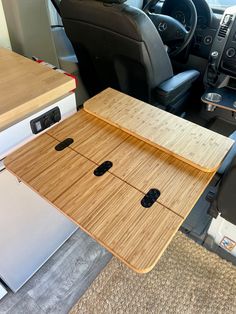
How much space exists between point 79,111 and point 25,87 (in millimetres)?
241

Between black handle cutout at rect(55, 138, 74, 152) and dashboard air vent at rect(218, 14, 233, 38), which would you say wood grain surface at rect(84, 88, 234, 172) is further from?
dashboard air vent at rect(218, 14, 233, 38)

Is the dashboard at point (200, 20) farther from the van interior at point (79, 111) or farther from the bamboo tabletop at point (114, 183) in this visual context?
the bamboo tabletop at point (114, 183)

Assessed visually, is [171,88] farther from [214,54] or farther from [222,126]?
[222,126]

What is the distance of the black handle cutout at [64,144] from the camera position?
0.94 m

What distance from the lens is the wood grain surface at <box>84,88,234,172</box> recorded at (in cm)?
87

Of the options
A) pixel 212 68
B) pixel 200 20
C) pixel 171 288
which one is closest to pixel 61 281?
pixel 171 288

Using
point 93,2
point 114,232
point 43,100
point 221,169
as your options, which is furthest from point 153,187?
point 93,2

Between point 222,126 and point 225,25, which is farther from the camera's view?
point 222,126

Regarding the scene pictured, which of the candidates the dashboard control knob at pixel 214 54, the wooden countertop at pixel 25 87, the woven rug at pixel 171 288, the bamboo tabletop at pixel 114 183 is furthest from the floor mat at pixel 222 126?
the wooden countertop at pixel 25 87

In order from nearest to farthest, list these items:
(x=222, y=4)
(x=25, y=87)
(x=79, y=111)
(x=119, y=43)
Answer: (x=25, y=87), (x=79, y=111), (x=119, y=43), (x=222, y=4)

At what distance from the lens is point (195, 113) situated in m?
2.01

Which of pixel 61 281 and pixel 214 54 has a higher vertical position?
pixel 214 54

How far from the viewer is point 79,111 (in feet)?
3.64

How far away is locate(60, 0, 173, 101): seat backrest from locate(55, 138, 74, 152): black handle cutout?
1.87ft
